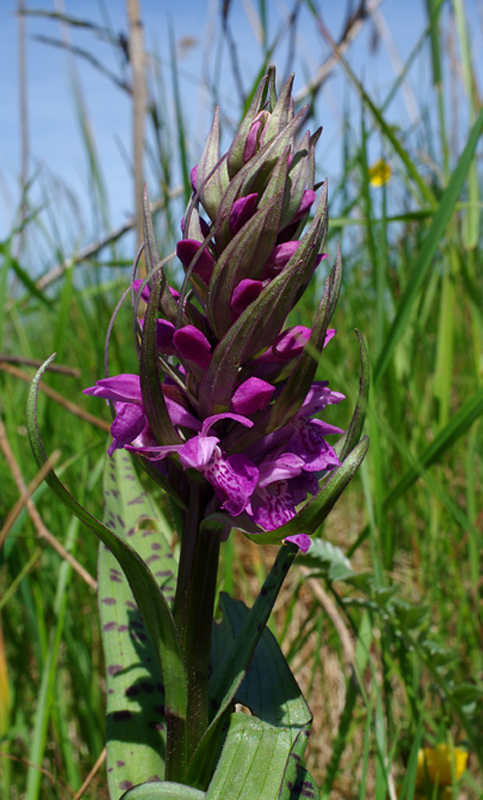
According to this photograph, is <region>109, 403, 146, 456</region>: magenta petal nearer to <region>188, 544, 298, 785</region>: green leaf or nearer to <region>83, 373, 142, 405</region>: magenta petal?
<region>83, 373, 142, 405</region>: magenta petal

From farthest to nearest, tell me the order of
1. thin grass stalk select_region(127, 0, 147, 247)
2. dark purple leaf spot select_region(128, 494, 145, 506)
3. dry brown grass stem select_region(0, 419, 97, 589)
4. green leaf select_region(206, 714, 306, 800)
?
1. thin grass stalk select_region(127, 0, 147, 247)
2. dry brown grass stem select_region(0, 419, 97, 589)
3. dark purple leaf spot select_region(128, 494, 145, 506)
4. green leaf select_region(206, 714, 306, 800)

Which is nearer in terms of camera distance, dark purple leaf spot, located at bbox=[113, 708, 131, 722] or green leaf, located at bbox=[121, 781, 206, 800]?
green leaf, located at bbox=[121, 781, 206, 800]

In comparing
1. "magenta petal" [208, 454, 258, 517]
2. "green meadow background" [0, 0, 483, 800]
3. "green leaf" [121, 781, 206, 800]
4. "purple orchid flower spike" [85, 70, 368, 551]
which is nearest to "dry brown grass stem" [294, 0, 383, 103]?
"green meadow background" [0, 0, 483, 800]

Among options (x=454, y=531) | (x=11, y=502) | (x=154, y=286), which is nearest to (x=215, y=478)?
(x=154, y=286)

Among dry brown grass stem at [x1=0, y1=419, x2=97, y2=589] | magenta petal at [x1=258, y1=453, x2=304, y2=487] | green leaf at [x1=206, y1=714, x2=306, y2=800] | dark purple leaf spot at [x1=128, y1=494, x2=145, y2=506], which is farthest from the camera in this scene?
dry brown grass stem at [x1=0, y1=419, x2=97, y2=589]

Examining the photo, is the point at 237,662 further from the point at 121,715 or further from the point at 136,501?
the point at 136,501

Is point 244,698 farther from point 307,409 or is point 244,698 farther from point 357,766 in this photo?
point 357,766

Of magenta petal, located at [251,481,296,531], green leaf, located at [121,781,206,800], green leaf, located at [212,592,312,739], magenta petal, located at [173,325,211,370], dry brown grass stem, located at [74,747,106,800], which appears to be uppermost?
magenta petal, located at [173,325,211,370]
